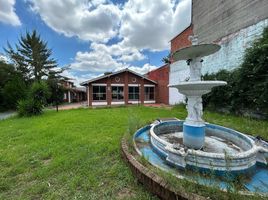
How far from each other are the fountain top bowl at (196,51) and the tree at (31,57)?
25.2 m

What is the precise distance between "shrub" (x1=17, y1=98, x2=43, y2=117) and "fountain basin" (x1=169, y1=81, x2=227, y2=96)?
38.3 ft

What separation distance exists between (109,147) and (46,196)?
188 cm

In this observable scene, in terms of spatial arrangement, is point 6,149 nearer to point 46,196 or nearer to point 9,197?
point 9,197

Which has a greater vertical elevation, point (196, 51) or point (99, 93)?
point (196, 51)

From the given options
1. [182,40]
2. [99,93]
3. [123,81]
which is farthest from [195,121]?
[123,81]

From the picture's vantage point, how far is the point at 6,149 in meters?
4.43

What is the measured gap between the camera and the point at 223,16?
1009cm

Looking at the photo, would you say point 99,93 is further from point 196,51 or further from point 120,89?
point 196,51

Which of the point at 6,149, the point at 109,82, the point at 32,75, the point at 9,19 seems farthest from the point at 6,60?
the point at 6,149

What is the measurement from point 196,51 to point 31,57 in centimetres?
2804

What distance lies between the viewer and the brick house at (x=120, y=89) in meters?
17.6

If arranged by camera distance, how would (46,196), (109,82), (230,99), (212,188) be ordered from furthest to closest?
(109,82) → (230,99) → (46,196) → (212,188)

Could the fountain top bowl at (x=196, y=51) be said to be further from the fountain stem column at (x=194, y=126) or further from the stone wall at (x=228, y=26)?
the stone wall at (x=228, y=26)

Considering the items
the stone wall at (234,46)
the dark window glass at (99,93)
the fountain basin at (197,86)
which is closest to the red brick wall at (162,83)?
the dark window glass at (99,93)
